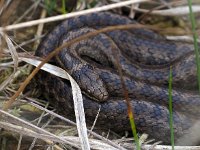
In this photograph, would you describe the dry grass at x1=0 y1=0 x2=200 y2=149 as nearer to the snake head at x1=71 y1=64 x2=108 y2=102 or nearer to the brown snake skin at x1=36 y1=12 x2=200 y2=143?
the brown snake skin at x1=36 y1=12 x2=200 y2=143

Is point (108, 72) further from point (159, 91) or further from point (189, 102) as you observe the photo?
point (189, 102)

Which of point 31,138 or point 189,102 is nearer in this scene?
point 31,138

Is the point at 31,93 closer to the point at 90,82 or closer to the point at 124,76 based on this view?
the point at 90,82

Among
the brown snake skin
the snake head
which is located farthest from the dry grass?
the snake head

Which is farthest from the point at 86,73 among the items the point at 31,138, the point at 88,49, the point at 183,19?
the point at 183,19

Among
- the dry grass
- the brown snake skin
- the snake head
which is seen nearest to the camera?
the dry grass
